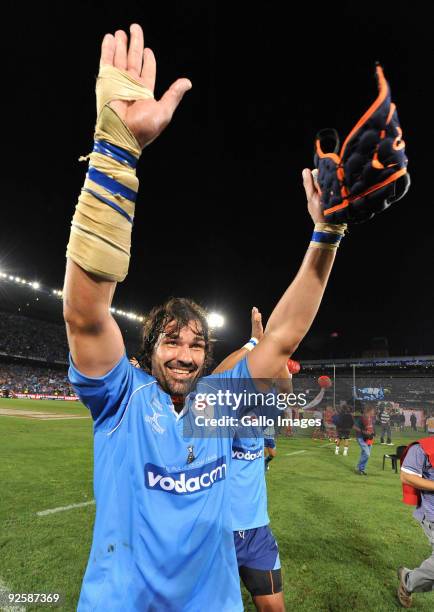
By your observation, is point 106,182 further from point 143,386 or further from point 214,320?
point 214,320

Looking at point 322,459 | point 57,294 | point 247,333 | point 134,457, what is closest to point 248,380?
point 134,457

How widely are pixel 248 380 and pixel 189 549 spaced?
0.79 m

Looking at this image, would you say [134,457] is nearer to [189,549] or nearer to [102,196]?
[189,549]

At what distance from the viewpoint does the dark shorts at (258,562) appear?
10.6 feet

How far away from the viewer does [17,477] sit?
8.59 meters

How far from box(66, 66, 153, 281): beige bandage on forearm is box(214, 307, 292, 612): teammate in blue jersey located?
1.92 metres

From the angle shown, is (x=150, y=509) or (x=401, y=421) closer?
(x=150, y=509)

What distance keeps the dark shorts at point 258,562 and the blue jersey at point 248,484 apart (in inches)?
3.5

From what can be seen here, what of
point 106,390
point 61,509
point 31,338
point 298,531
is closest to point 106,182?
point 106,390

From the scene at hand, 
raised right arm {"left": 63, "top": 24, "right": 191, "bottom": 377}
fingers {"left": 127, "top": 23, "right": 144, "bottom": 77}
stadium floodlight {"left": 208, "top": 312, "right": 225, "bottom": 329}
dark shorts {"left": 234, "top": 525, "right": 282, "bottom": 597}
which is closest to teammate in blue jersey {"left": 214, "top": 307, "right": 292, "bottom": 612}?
dark shorts {"left": 234, "top": 525, "right": 282, "bottom": 597}

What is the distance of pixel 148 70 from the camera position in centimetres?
140

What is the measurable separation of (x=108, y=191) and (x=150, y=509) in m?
1.31

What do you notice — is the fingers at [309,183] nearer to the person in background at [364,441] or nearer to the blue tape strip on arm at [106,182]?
the blue tape strip on arm at [106,182]

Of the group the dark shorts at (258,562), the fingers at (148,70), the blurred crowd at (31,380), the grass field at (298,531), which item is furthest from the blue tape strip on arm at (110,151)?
the blurred crowd at (31,380)
